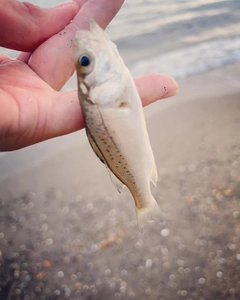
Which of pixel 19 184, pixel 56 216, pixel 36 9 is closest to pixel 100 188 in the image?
pixel 56 216

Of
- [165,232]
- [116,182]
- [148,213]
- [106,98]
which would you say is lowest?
[165,232]

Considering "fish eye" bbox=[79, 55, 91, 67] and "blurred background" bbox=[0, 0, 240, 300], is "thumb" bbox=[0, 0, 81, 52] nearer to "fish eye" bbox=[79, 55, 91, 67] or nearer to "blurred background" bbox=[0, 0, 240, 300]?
"fish eye" bbox=[79, 55, 91, 67]

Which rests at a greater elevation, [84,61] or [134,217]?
[84,61]

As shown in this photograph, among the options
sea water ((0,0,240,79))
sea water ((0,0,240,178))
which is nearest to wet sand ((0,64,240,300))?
sea water ((0,0,240,178))

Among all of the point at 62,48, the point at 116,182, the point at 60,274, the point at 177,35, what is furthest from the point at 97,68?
the point at 177,35

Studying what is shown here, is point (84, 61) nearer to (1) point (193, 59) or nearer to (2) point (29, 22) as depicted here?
(2) point (29, 22)

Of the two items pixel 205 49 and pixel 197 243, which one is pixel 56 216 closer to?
pixel 197 243

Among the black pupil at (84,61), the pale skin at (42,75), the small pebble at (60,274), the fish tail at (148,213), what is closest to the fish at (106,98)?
the black pupil at (84,61)

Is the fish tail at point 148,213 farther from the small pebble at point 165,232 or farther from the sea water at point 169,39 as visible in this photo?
the sea water at point 169,39

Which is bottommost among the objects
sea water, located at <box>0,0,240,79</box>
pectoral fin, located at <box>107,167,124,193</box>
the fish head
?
sea water, located at <box>0,0,240,79</box>
